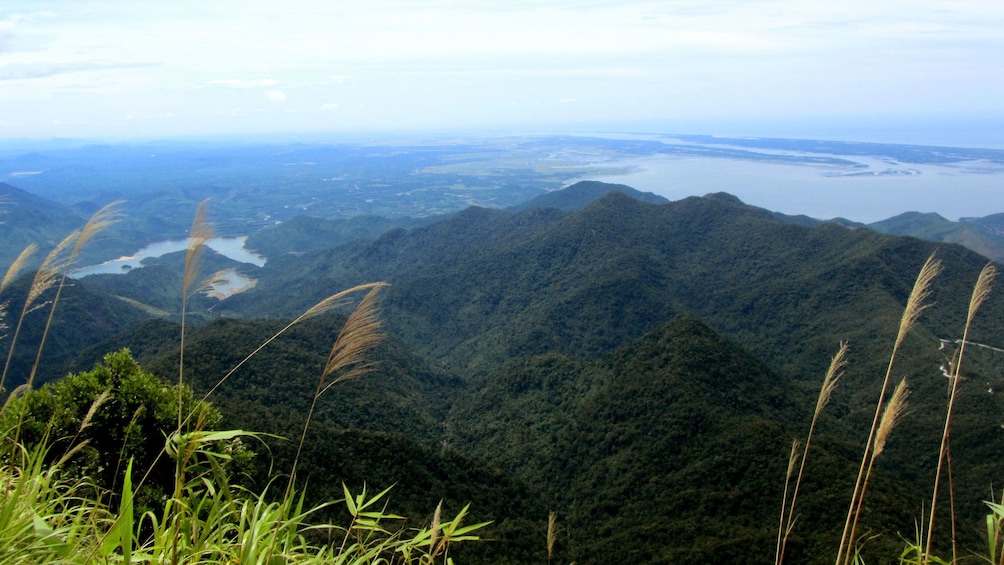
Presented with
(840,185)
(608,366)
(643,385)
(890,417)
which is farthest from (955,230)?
(890,417)

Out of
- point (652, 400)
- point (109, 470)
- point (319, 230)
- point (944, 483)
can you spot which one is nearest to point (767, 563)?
point (652, 400)

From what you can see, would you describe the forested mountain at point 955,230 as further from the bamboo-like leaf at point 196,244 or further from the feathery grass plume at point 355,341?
the bamboo-like leaf at point 196,244

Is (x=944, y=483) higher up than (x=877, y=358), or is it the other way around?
(x=877, y=358)

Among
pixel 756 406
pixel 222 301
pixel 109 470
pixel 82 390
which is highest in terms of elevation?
pixel 82 390

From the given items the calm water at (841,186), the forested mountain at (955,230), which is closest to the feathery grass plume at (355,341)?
the forested mountain at (955,230)

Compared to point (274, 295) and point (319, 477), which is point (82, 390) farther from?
point (274, 295)

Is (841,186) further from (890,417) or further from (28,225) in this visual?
(28,225)

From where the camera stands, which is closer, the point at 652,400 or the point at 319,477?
the point at 319,477

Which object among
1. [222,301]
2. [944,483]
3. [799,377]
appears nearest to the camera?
[944,483]
